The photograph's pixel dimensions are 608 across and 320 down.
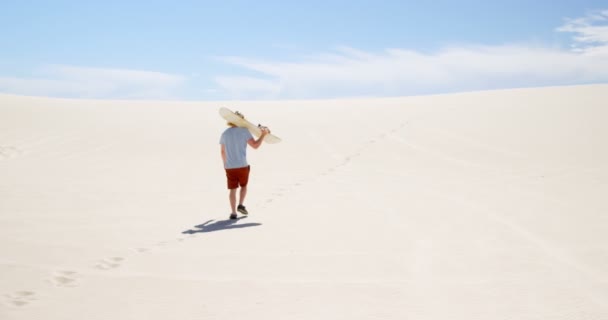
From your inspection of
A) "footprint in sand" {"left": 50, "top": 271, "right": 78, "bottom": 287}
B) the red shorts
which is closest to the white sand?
"footprint in sand" {"left": 50, "top": 271, "right": 78, "bottom": 287}

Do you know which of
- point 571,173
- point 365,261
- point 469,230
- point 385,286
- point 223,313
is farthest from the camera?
point 571,173

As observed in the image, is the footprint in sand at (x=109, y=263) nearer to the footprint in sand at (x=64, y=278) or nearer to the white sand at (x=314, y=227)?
the white sand at (x=314, y=227)

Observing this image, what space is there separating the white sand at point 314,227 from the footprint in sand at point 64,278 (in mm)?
16

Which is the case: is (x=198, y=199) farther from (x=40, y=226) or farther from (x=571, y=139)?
(x=571, y=139)

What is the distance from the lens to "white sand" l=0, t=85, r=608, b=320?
3209mm

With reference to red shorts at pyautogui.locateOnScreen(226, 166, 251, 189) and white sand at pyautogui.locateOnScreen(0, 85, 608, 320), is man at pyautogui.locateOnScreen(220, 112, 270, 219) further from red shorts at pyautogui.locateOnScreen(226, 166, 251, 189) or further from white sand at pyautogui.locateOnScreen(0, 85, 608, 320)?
white sand at pyautogui.locateOnScreen(0, 85, 608, 320)

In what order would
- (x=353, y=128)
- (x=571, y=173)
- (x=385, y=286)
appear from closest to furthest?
(x=385, y=286)
(x=571, y=173)
(x=353, y=128)

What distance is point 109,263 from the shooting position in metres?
4.04

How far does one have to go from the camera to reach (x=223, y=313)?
9.85 feet

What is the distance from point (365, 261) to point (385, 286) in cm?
62

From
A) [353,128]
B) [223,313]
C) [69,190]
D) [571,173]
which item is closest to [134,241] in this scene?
[223,313]

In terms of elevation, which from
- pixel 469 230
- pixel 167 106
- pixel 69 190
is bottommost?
pixel 469 230

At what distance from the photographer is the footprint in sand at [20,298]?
312 centimetres

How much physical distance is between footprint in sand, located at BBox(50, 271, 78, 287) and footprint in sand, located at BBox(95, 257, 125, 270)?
23 centimetres
